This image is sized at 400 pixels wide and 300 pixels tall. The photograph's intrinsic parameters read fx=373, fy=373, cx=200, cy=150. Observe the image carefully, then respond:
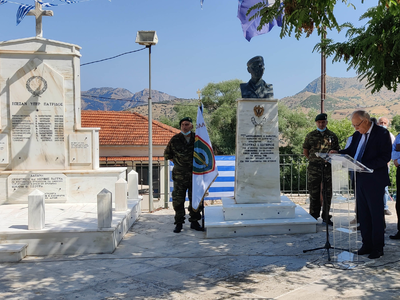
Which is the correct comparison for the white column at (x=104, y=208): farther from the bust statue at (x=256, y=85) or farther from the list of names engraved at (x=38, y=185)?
the bust statue at (x=256, y=85)

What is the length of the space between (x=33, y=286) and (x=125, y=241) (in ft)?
6.48

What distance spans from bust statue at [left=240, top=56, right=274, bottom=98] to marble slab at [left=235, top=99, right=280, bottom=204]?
0.14 metres

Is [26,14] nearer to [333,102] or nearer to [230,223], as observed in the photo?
[230,223]

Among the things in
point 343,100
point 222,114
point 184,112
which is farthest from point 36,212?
point 343,100

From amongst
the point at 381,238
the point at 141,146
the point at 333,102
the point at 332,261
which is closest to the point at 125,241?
the point at 332,261

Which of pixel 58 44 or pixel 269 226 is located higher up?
pixel 58 44

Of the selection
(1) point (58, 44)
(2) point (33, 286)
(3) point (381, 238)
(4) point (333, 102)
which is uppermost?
(4) point (333, 102)

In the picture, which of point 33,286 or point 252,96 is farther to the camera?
point 252,96

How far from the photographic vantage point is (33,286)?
3980 mm

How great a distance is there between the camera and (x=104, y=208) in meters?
5.27

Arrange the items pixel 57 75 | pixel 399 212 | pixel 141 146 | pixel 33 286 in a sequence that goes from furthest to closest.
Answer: pixel 141 146 < pixel 57 75 < pixel 399 212 < pixel 33 286

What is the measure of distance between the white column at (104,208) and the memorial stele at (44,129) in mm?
2468

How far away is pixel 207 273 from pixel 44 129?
502 centimetres

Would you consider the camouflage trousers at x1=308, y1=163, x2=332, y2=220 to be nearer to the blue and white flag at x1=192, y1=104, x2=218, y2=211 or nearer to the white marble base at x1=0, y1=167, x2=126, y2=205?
the blue and white flag at x1=192, y1=104, x2=218, y2=211
